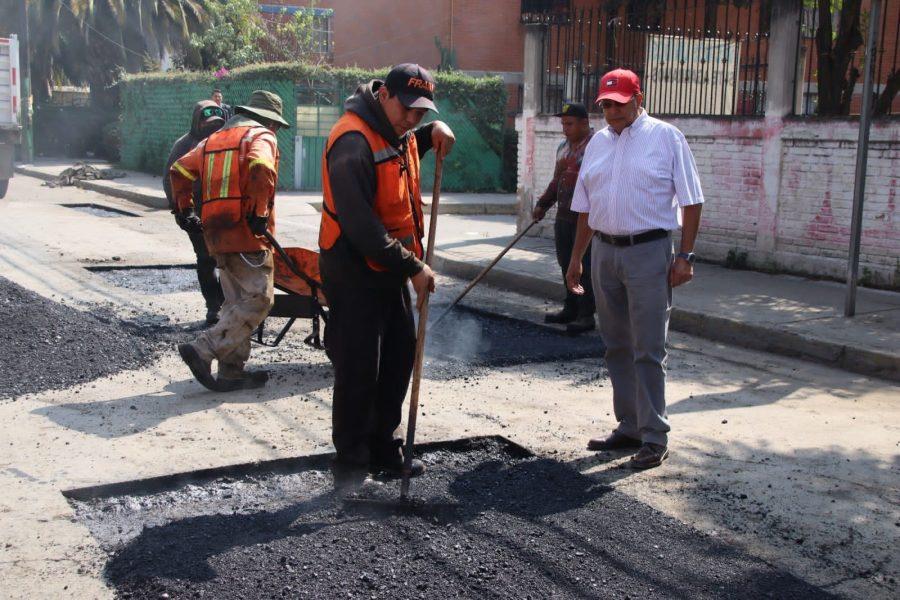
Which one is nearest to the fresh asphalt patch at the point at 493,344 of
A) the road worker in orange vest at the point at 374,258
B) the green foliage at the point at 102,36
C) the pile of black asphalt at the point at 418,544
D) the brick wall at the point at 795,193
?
the road worker in orange vest at the point at 374,258

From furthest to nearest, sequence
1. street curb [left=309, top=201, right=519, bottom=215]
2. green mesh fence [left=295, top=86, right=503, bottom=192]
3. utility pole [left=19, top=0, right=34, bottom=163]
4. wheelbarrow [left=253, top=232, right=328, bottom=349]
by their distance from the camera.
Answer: utility pole [left=19, top=0, right=34, bottom=163]
green mesh fence [left=295, top=86, right=503, bottom=192]
street curb [left=309, top=201, right=519, bottom=215]
wheelbarrow [left=253, top=232, right=328, bottom=349]

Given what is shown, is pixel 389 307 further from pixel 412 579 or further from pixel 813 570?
pixel 813 570

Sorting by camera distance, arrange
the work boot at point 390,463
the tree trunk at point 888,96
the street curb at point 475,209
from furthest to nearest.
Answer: the street curb at point 475,209, the tree trunk at point 888,96, the work boot at point 390,463

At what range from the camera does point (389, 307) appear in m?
4.87

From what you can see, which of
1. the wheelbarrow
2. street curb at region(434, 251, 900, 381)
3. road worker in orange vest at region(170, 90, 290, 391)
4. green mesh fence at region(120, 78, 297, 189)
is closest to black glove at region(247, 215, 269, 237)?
road worker in orange vest at region(170, 90, 290, 391)

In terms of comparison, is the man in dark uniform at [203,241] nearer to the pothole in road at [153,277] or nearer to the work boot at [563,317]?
the pothole in road at [153,277]

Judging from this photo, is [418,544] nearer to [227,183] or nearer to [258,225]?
[258,225]

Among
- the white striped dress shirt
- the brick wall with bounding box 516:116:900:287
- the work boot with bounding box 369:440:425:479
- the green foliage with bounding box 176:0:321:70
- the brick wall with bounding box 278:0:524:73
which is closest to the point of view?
the work boot with bounding box 369:440:425:479

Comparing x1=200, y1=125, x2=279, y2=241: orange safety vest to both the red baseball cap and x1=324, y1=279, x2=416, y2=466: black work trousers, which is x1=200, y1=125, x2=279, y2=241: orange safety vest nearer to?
x1=324, y1=279, x2=416, y2=466: black work trousers

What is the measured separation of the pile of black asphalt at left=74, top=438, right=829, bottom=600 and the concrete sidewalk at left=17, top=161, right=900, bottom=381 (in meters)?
3.86

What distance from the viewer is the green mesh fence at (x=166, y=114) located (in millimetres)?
22663

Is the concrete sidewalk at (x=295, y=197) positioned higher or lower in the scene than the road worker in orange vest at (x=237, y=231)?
lower

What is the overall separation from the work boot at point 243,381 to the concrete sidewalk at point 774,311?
4200mm

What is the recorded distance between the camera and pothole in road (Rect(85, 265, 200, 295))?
1040cm
